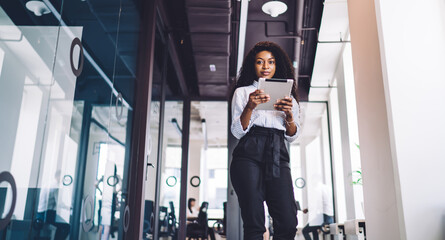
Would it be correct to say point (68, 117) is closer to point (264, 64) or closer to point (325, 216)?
point (264, 64)

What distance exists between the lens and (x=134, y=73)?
342 centimetres

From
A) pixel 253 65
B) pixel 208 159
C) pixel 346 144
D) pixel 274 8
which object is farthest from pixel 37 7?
pixel 208 159

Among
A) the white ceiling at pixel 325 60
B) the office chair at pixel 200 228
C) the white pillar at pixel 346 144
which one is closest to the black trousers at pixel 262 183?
the white ceiling at pixel 325 60

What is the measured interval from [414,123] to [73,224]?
1851 mm

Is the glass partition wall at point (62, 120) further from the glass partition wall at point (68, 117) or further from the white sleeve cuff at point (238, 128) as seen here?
the white sleeve cuff at point (238, 128)

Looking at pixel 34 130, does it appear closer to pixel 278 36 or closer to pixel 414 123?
pixel 414 123

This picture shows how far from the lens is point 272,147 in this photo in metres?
1.53

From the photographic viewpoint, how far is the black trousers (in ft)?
4.83

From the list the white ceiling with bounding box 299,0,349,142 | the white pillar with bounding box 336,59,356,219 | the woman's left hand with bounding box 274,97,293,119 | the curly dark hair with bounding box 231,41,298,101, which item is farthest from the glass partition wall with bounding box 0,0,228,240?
the white pillar with bounding box 336,59,356,219

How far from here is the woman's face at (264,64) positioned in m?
1.73

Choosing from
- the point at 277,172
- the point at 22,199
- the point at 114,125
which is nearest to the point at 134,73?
the point at 114,125

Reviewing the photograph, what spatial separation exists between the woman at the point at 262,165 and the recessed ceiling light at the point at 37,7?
3.13 feet

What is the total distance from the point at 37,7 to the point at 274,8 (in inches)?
140

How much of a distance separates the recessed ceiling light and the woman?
95 cm
